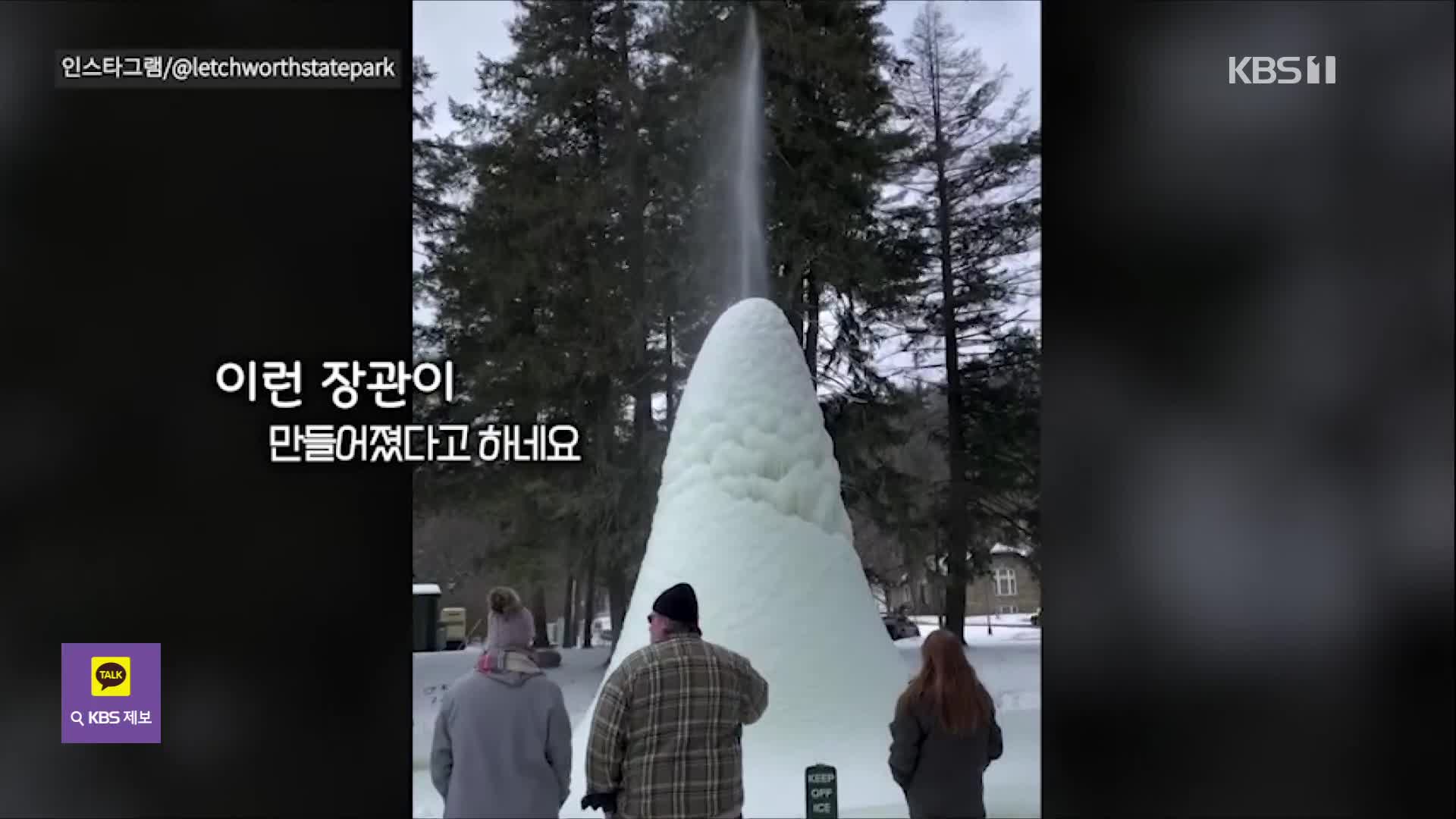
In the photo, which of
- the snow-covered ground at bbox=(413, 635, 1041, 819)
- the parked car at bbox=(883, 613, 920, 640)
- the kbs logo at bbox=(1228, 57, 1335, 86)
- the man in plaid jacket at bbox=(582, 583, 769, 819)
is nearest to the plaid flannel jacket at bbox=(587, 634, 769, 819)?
the man in plaid jacket at bbox=(582, 583, 769, 819)

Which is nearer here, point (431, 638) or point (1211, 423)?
point (1211, 423)

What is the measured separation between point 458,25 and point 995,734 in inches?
366

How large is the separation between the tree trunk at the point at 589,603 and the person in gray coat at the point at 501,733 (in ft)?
24.3

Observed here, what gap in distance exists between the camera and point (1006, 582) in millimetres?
11547

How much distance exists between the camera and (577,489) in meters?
10.9

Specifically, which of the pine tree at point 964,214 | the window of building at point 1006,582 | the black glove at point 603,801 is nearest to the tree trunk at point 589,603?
the pine tree at point 964,214

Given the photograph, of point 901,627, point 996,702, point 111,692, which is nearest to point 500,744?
point 111,692

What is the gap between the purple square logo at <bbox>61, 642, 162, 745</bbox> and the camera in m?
3.08

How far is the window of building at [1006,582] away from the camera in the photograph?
1152 centimetres

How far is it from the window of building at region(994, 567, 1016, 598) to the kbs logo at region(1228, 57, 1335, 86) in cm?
886

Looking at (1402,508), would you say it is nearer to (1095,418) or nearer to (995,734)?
(1095,418)

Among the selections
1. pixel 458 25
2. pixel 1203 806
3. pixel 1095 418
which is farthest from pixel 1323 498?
pixel 458 25

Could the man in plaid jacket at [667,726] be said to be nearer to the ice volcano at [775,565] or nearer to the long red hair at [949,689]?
the long red hair at [949,689]

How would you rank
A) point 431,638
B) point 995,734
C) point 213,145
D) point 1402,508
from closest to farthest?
point 1402,508 → point 213,145 → point 995,734 → point 431,638
